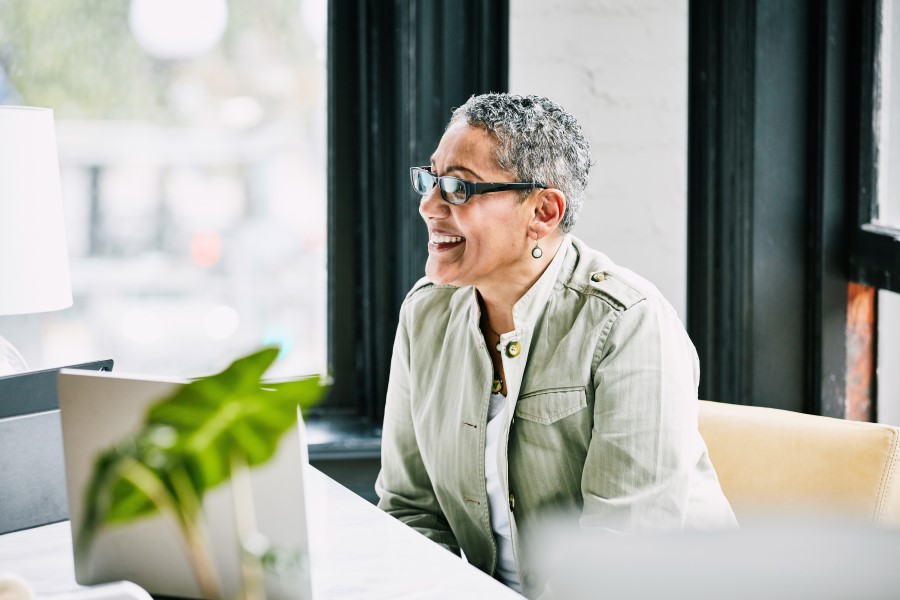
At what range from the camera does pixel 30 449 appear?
4.51 feet

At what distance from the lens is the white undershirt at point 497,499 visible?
1569 millimetres

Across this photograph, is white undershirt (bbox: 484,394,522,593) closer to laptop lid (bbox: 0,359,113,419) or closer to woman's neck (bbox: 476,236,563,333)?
woman's neck (bbox: 476,236,563,333)

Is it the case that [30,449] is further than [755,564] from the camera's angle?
Yes

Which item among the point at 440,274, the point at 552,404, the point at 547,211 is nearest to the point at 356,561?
the point at 552,404

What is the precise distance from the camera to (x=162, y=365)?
245 cm

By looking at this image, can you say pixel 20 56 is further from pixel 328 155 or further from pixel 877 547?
pixel 877 547

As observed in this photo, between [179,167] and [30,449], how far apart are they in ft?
3.76

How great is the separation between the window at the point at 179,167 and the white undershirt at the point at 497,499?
0.99 metres

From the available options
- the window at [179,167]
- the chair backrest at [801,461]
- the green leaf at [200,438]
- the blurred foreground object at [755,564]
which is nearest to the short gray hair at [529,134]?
the chair backrest at [801,461]

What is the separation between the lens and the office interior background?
2.19m

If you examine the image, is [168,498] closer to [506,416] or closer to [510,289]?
[506,416]

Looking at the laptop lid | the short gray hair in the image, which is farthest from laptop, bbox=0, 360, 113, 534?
the short gray hair

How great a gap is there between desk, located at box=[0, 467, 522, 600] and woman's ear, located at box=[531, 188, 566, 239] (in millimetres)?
506

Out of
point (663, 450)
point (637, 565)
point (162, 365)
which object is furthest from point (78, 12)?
point (637, 565)
